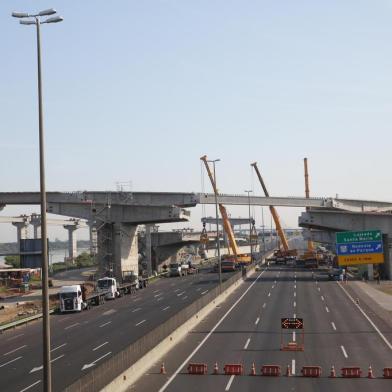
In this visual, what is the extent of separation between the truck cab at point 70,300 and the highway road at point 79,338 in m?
1.23

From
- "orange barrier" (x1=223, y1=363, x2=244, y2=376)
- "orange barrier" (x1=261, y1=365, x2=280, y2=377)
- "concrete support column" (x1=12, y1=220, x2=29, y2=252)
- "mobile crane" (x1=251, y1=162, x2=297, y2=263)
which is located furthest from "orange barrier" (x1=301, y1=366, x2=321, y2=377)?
"concrete support column" (x1=12, y1=220, x2=29, y2=252)

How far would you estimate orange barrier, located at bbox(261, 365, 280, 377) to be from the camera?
1254 inches

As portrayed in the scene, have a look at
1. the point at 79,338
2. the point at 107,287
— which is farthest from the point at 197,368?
the point at 107,287

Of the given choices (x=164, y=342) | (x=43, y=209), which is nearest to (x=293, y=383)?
(x=164, y=342)

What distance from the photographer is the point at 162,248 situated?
159 metres

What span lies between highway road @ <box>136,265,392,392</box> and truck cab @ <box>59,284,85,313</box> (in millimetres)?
15824

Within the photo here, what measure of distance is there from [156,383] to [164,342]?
26.1 ft

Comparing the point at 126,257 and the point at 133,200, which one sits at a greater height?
the point at 133,200

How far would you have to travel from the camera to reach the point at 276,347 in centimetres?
4000

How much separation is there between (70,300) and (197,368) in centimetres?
3571

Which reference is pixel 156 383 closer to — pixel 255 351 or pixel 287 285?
pixel 255 351

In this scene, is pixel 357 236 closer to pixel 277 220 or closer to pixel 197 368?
pixel 197 368

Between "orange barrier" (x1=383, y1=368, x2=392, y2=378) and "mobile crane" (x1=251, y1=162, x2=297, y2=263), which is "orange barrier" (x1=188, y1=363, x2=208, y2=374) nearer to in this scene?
"orange barrier" (x1=383, y1=368, x2=392, y2=378)

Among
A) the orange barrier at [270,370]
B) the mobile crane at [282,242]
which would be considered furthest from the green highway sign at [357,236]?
the mobile crane at [282,242]
